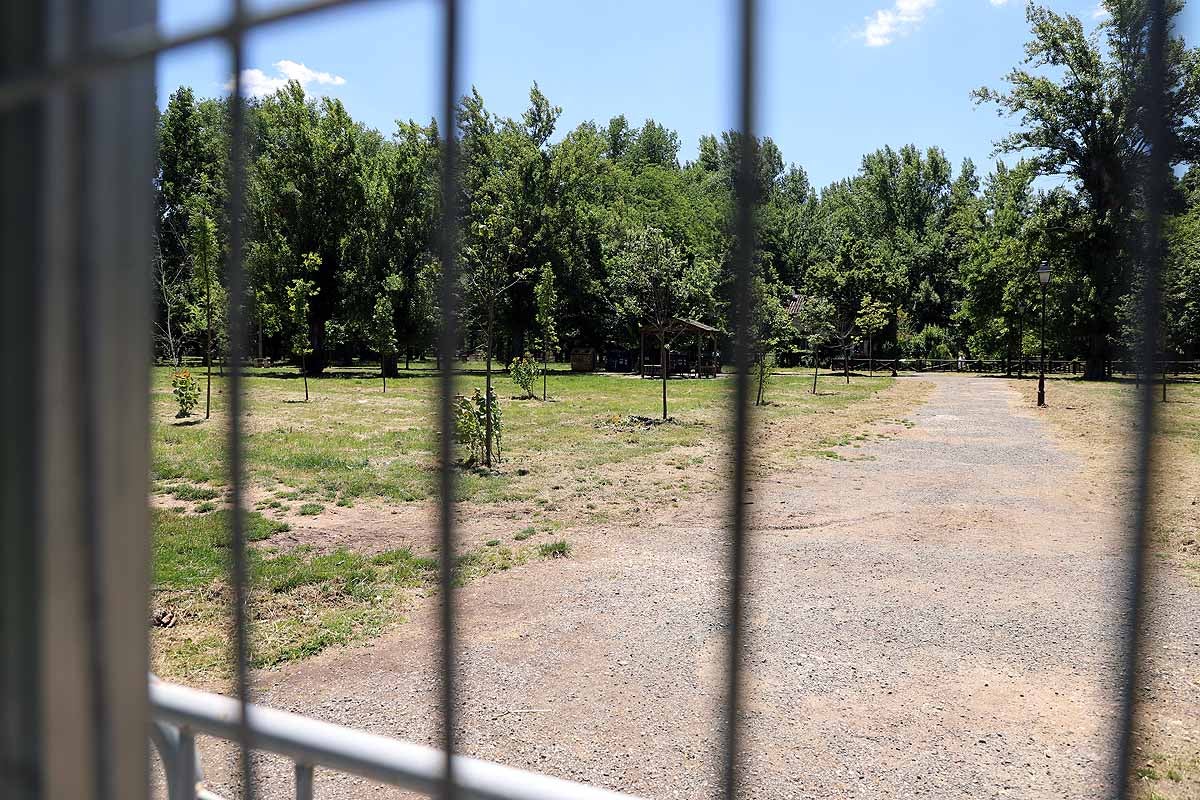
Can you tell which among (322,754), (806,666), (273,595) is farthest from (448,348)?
(273,595)

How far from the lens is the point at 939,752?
280 cm

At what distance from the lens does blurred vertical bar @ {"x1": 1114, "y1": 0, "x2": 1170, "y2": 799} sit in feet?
1.31

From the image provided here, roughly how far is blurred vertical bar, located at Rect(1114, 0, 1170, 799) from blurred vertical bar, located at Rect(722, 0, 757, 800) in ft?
0.66

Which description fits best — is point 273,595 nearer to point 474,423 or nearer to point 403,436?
point 474,423

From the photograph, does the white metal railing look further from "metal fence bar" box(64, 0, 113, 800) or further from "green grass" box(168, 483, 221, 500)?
"green grass" box(168, 483, 221, 500)

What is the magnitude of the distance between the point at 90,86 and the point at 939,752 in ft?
10.2

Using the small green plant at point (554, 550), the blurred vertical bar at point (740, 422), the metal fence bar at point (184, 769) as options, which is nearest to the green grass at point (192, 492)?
the small green plant at point (554, 550)

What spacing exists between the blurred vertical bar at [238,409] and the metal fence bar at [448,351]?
23 cm

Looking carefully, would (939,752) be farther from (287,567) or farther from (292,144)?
(292,144)

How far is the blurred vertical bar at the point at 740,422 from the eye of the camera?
476 mm

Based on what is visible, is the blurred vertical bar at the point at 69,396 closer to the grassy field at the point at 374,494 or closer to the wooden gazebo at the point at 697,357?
the grassy field at the point at 374,494

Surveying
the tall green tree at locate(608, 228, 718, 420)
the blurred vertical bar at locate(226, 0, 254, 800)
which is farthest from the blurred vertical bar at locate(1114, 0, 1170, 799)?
the tall green tree at locate(608, 228, 718, 420)

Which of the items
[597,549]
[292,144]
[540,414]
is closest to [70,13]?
[597,549]

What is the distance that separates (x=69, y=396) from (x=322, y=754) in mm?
483
